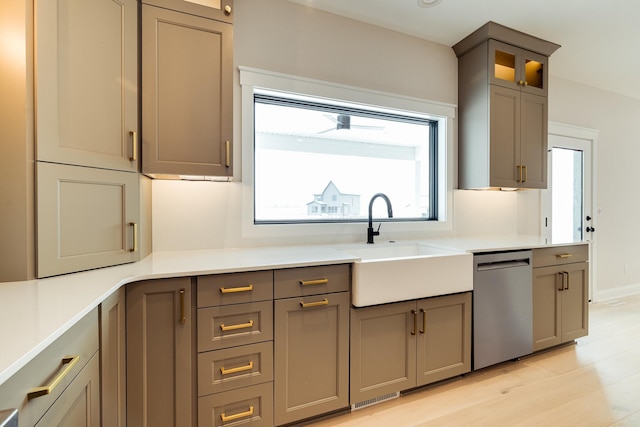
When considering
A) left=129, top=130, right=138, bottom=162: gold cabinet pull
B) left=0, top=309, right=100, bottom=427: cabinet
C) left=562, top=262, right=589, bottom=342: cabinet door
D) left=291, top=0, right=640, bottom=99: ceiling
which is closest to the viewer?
left=0, top=309, right=100, bottom=427: cabinet

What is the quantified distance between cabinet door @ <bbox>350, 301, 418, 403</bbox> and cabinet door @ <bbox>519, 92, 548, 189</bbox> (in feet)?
5.96

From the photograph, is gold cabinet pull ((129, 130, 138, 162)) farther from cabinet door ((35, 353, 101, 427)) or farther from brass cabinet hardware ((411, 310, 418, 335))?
brass cabinet hardware ((411, 310, 418, 335))

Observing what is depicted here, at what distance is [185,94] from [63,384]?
142 centimetres

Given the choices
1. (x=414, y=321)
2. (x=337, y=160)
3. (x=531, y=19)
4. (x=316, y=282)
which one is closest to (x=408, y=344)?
(x=414, y=321)

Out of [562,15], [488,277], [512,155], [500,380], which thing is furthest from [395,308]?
[562,15]

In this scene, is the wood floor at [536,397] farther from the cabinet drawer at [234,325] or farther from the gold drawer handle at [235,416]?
the cabinet drawer at [234,325]

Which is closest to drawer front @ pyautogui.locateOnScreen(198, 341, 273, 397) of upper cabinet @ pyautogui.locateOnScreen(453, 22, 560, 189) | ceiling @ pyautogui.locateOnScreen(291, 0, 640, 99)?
upper cabinet @ pyautogui.locateOnScreen(453, 22, 560, 189)

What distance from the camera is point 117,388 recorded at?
1.32 meters

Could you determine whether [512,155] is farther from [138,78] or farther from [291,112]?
[138,78]

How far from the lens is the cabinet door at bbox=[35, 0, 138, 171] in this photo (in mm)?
1285

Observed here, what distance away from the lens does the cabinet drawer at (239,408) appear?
1.52m

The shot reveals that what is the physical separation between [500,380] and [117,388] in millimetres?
2341

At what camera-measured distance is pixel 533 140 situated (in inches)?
112

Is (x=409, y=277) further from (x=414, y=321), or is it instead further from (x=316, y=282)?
(x=316, y=282)
